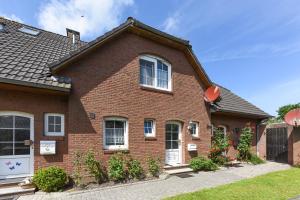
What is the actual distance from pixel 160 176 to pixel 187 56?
6378 mm

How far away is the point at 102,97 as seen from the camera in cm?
968

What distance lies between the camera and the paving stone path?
7.54m

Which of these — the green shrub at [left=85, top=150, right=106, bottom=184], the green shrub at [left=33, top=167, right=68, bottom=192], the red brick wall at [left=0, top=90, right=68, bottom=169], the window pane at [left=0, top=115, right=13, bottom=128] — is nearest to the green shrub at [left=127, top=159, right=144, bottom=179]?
the green shrub at [left=85, top=150, right=106, bottom=184]

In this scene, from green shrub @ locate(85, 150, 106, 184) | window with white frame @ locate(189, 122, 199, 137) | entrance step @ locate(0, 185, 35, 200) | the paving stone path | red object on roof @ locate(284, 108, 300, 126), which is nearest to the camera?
entrance step @ locate(0, 185, 35, 200)

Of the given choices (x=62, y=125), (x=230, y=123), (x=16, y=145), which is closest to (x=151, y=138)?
(x=62, y=125)

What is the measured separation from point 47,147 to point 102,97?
2664 mm

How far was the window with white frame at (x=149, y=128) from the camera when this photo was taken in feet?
36.6

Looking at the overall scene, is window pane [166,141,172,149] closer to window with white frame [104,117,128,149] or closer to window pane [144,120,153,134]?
window pane [144,120,153,134]

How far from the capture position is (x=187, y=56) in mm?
13242

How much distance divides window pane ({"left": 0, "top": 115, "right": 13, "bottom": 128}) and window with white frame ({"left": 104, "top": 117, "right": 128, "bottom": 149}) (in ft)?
10.7

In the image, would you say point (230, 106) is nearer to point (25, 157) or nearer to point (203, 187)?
point (203, 187)

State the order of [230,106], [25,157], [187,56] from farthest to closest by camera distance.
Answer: [230,106]
[187,56]
[25,157]

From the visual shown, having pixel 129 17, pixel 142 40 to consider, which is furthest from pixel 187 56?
pixel 129 17

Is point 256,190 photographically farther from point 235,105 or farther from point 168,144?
point 235,105
